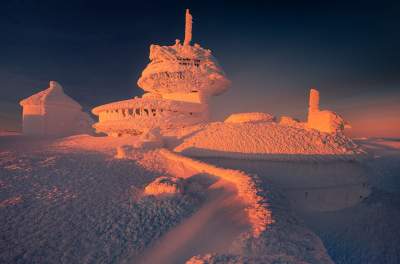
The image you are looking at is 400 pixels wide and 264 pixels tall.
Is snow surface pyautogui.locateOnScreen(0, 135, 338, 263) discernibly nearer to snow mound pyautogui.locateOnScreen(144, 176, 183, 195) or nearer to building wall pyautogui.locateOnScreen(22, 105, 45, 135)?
snow mound pyautogui.locateOnScreen(144, 176, 183, 195)

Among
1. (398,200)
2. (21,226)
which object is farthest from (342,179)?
(21,226)

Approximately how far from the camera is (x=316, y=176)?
40.7 ft

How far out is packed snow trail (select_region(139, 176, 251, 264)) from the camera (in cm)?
552

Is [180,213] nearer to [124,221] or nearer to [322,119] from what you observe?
[124,221]

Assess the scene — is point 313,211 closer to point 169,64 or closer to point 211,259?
point 211,259

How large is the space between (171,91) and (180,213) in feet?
60.5

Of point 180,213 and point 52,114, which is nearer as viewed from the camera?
point 180,213

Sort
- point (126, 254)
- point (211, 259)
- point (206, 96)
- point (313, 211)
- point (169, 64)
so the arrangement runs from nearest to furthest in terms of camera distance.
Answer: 1. point (211, 259)
2. point (126, 254)
3. point (313, 211)
4. point (169, 64)
5. point (206, 96)

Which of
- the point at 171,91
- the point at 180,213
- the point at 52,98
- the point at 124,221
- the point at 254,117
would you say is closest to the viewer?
the point at 124,221

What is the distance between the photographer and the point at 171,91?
23875 millimetres

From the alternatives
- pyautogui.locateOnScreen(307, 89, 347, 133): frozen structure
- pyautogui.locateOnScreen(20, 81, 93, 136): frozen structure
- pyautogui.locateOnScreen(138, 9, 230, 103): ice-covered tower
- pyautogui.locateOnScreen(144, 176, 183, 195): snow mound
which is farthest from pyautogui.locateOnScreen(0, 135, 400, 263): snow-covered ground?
pyautogui.locateOnScreen(20, 81, 93, 136): frozen structure

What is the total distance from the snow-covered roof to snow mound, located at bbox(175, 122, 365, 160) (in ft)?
59.6

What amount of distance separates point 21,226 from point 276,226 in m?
7.17

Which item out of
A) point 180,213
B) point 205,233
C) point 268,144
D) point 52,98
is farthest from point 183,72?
point 205,233
